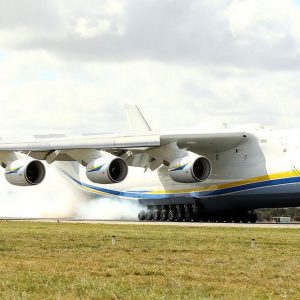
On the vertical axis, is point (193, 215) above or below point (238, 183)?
below

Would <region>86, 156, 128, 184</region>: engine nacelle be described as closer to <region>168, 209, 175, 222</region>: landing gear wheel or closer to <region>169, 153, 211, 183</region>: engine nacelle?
<region>169, 153, 211, 183</region>: engine nacelle

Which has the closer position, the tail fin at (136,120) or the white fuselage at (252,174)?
the white fuselage at (252,174)

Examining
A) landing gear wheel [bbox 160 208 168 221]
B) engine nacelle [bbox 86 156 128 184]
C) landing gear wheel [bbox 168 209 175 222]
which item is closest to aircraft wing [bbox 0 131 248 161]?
engine nacelle [bbox 86 156 128 184]

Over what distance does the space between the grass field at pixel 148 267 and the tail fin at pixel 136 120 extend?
21.9m

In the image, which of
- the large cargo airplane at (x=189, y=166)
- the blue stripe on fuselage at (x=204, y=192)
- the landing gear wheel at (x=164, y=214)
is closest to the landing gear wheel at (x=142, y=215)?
the large cargo airplane at (x=189, y=166)

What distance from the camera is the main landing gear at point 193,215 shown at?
35.9 meters

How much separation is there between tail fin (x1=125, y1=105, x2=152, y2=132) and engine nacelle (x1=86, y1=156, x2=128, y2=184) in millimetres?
9447

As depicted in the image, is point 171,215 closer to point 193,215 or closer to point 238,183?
point 193,215

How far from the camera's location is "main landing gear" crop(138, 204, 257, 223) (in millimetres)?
35938

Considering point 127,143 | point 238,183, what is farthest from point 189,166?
point 127,143

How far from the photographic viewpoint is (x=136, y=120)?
42969 millimetres

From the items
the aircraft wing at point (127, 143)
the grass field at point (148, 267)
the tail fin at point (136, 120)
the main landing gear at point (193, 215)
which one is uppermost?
the tail fin at point (136, 120)

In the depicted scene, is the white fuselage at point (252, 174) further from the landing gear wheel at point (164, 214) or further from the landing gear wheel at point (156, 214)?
the landing gear wheel at point (156, 214)

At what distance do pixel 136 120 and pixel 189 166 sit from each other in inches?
455
